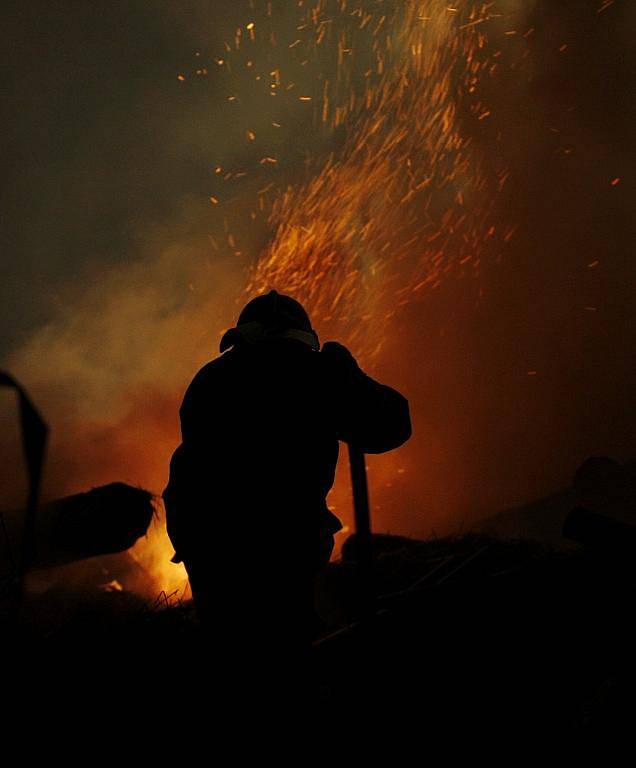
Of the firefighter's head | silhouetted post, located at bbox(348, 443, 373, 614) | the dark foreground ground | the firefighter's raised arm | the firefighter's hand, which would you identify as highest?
the firefighter's head

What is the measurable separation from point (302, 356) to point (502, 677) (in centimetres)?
213

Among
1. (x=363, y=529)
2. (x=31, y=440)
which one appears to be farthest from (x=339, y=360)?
(x=31, y=440)

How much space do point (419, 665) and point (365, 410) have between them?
4.70 ft

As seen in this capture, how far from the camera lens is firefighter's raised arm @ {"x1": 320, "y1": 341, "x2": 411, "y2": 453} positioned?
3.23 metres

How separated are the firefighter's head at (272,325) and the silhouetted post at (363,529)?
39.1 inches

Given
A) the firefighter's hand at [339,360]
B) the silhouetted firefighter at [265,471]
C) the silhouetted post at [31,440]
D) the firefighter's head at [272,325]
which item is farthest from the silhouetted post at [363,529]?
the silhouetted post at [31,440]

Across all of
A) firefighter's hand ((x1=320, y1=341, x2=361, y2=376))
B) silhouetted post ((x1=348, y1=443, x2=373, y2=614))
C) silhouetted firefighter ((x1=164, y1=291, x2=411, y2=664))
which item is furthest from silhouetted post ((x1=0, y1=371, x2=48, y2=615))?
firefighter's hand ((x1=320, y1=341, x2=361, y2=376))

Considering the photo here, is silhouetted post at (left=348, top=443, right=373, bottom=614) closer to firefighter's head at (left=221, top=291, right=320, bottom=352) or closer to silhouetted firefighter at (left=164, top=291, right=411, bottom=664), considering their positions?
silhouetted firefighter at (left=164, top=291, right=411, bottom=664)

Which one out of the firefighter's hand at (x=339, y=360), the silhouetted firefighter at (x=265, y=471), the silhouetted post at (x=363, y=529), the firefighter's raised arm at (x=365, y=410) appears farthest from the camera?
the firefighter's hand at (x=339, y=360)

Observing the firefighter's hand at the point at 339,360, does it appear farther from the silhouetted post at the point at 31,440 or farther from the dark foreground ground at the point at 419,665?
the silhouetted post at the point at 31,440

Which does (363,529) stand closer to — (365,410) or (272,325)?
(365,410)

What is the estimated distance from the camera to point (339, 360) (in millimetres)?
3400

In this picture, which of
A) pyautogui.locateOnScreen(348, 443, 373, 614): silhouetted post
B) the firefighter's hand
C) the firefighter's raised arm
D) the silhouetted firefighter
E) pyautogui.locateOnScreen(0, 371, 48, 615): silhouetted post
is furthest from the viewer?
the firefighter's hand

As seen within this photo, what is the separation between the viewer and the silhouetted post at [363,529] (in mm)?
2703
